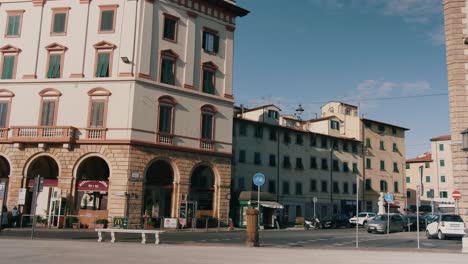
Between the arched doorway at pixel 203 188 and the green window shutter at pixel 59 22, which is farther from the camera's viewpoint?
the arched doorway at pixel 203 188

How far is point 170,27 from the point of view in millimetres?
38250

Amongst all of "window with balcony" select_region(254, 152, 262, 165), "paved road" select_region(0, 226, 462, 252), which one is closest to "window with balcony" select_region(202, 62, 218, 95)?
"window with balcony" select_region(254, 152, 262, 165)

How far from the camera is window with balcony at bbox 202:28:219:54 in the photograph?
133 feet

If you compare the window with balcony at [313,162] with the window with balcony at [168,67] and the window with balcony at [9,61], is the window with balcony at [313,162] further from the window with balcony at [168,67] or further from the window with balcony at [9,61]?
the window with balcony at [9,61]

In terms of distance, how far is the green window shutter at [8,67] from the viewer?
123ft

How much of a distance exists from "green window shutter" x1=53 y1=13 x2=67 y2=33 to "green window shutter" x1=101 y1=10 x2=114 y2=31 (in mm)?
3265

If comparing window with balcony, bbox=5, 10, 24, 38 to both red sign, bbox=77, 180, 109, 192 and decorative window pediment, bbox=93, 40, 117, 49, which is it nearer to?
decorative window pediment, bbox=93, 40, 117, 49

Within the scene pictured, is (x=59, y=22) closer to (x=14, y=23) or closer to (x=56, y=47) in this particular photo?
(x=56, y=47)

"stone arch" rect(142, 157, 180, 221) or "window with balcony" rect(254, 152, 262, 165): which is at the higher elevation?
Answer: "window with balcony" rect(254, 152, 262, 165)

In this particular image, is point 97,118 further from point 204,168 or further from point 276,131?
point 276,131

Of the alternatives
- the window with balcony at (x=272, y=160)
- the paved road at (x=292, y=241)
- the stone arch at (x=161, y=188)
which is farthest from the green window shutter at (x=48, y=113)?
the window with balcony at (x=272, y=160)

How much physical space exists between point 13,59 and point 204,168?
17943 millimetres

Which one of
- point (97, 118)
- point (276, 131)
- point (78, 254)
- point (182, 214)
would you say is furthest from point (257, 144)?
point (78, 254)

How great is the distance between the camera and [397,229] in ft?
133
